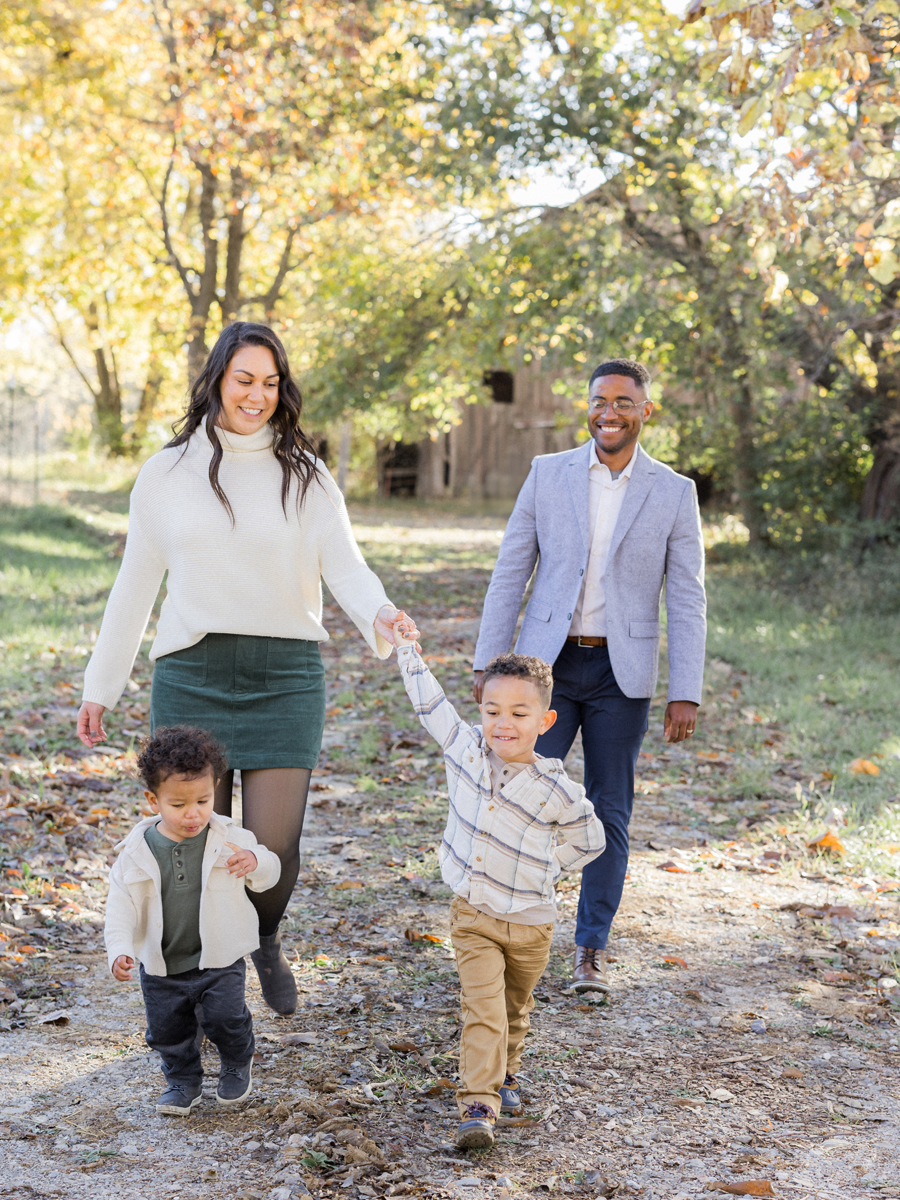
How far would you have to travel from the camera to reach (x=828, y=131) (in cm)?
1060

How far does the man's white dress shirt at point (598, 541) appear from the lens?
4.44 m

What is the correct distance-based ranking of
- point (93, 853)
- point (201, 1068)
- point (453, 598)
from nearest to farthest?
point (201, 1068)
point (93, 853)
point (453, 598)

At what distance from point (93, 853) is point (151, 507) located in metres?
2.81

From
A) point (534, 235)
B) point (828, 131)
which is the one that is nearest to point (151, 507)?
point (828, 131)

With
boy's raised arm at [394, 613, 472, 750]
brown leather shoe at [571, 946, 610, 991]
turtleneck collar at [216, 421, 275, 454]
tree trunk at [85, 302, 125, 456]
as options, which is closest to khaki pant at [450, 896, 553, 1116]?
boy's raised arm at [394, 613, 472, 750]

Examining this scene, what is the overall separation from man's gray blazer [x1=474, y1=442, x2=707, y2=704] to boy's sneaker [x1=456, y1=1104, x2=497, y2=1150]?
158cm

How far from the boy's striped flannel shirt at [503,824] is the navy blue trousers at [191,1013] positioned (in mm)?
687

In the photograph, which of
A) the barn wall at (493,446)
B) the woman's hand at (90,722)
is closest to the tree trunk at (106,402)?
the barn wall at (493,446)

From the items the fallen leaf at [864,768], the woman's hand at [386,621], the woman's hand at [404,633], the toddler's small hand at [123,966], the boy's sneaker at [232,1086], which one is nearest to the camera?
the toddler's small hand at [123,966]

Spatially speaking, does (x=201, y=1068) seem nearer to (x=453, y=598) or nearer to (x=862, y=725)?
(x=862, y=725)

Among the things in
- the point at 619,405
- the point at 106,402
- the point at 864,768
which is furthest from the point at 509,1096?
the point at 106,402

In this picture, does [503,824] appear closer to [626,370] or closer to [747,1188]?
[747,1188]

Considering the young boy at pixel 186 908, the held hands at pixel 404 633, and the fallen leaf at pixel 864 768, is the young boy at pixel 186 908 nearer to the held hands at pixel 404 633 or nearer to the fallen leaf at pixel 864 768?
the held hands at pixel 404 633

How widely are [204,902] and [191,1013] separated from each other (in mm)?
340
